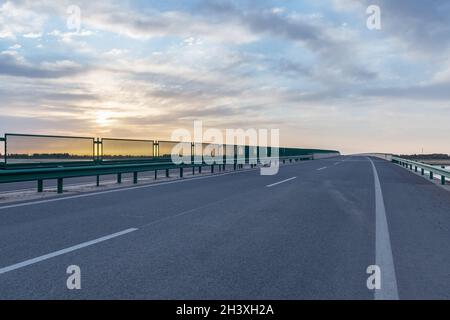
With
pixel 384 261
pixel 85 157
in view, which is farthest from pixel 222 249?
pixel 85 157

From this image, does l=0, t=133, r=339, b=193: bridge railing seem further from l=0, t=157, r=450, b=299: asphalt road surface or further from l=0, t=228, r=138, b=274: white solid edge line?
l=0, t=228, r=138, b=274: white solid edge line

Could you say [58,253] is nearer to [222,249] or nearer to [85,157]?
[222,249]

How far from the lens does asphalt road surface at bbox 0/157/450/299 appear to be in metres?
4.36

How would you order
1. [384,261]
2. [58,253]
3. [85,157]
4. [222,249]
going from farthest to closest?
1. [85,157]
2. [222,249]
3. [58,253]
4. [384,261]

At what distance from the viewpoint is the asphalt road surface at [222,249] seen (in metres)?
4.36

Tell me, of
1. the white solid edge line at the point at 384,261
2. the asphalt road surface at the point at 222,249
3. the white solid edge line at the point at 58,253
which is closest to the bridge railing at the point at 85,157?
the asphalt road surface at the point at 222,249

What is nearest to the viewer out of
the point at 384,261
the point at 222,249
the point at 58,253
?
the point at 384,261

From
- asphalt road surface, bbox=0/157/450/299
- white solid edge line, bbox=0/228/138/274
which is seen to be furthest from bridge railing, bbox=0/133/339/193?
white solid edge line, bbox=0/228/138/274

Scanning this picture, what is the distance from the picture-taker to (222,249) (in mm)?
6000

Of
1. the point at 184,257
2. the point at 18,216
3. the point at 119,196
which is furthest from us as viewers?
the point at 119,196

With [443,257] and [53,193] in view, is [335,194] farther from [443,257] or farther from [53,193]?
[53,193]
